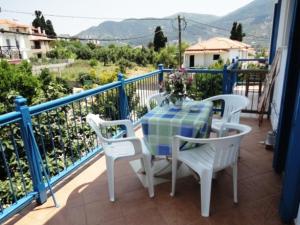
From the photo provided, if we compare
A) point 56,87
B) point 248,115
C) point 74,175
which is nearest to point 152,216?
point 74,175

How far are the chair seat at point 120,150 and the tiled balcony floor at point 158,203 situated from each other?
45cm

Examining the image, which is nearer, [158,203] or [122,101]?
[158,203]

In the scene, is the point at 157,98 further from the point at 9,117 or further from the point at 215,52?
the point at 215,52

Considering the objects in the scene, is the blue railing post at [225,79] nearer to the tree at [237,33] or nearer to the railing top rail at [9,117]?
the railing top rail at [9,117]

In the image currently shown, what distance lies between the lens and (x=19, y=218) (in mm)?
2021

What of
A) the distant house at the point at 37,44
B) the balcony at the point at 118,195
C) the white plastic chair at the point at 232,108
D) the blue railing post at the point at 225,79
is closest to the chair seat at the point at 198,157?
the balcony at the point at 118,195

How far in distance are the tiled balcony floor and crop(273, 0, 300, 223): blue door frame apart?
0.59 feet

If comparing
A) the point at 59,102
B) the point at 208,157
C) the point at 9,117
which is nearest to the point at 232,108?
the point at 208,157

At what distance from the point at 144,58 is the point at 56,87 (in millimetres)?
28985

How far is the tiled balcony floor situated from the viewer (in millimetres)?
1911

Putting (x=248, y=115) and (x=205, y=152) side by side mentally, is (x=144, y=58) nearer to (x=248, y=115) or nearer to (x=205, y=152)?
(x=248, y=115)

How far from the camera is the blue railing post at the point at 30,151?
1.87 meters

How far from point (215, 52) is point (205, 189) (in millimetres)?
27090

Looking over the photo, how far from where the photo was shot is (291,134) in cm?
172
